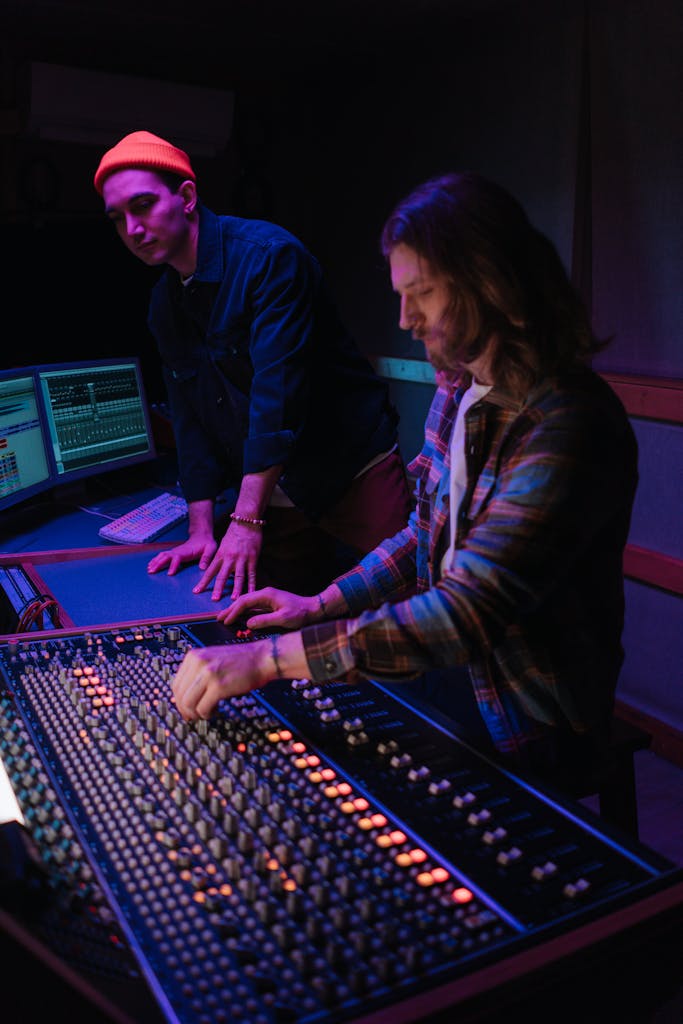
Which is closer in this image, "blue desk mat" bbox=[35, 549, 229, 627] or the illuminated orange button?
the illuminated orange button

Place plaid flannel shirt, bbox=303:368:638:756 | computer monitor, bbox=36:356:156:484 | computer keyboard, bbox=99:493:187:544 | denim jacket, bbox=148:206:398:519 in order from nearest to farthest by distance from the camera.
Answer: plaid flannel shirt, bbox=303:368:638:756 → denim jacket, bbox=148:206:398:519 → computer keyboard, bbox=99:493:187:544 → computer monitor, bbox=36:356:156:484

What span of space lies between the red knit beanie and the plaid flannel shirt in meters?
1.20

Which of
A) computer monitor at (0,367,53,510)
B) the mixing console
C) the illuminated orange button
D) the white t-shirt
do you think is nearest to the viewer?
the mixing console

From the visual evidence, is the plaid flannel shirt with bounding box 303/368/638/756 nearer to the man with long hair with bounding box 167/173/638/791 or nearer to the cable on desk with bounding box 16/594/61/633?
the man with long hair with bounding box 167/173/638/791

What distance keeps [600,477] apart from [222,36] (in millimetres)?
3181

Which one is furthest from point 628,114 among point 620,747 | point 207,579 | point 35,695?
point 35,695

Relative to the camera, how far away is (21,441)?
2664mm

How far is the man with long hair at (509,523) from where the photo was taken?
1071mm

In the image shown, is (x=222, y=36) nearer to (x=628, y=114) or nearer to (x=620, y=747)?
(x=628, y=114)

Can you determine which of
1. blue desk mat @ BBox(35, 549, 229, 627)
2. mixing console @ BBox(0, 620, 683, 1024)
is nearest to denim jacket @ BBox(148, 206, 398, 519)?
blue desk mat @ BBox(35, 549, 229, 627)

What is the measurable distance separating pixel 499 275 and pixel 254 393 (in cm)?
111

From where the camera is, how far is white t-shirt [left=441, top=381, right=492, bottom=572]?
132 cm

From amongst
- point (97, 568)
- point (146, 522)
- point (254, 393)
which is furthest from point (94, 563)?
point (254, 393)

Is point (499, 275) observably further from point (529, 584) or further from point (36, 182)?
point (36, 182)
